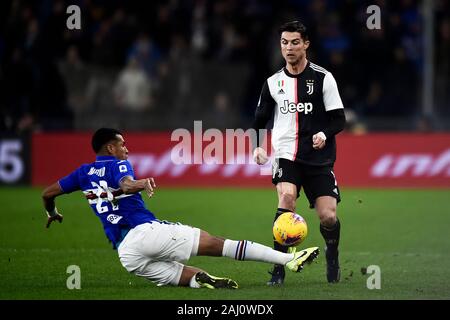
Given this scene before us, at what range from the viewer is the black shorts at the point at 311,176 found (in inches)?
382

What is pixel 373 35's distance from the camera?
21.4 metres

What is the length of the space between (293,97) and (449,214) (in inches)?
280

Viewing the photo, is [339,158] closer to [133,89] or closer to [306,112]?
[133,89]

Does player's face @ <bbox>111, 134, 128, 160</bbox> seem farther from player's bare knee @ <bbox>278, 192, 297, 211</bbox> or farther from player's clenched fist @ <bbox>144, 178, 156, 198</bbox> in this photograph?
player's bare knee @ <bbox>278, 192, 297, 211</bbox>

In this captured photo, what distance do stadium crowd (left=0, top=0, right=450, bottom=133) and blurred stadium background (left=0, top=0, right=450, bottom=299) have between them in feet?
0.09

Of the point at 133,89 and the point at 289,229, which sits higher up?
the point at 133,89

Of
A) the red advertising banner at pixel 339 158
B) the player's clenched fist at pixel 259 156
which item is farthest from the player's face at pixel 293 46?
the red advertising banner at pixel 339 158

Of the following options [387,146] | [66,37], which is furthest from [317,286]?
[66,37]

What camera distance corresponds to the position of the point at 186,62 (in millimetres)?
21219

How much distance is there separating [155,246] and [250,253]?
87 cm

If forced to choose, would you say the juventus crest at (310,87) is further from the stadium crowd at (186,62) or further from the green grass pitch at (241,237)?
the stadium crowd at (186,62)

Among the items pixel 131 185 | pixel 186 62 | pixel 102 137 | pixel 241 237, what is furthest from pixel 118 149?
pixel 186 62

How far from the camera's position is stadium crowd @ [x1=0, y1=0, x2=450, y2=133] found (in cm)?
2069
